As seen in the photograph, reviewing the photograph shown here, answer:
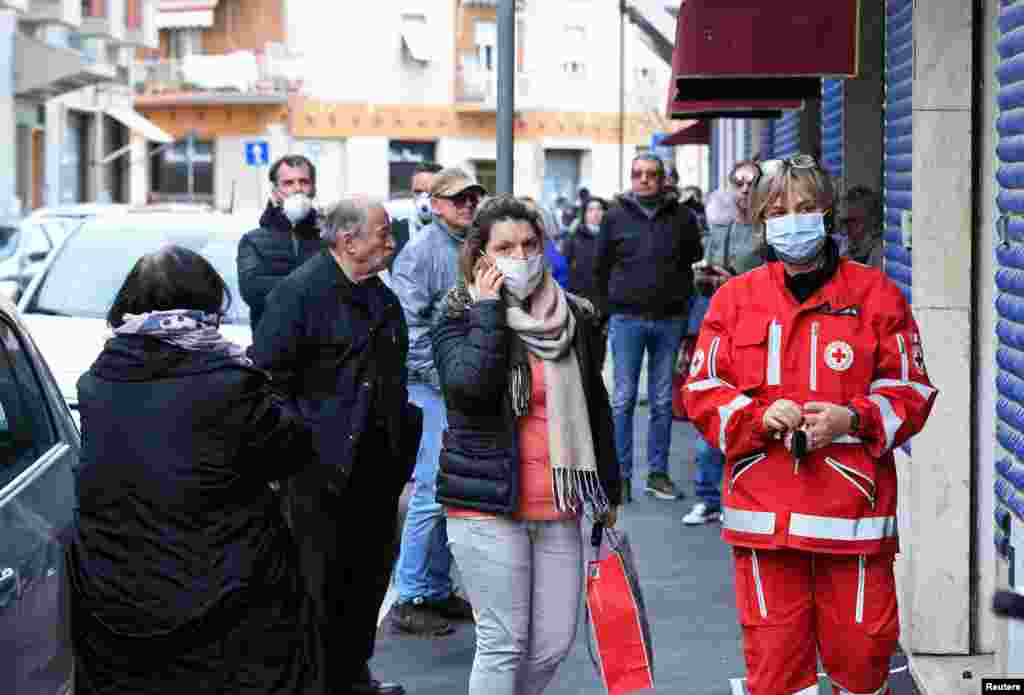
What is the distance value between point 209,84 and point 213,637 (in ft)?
180

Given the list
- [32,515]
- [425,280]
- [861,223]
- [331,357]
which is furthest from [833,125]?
[32,515]

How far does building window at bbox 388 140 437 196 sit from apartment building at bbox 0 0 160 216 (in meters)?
7.58

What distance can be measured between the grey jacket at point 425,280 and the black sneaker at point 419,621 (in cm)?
93

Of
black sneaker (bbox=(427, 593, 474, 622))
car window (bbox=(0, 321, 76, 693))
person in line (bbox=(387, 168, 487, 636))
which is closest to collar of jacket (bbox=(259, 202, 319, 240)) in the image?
person in line (bbox=(387, 168, 487, 636))

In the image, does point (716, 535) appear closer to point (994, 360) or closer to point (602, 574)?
point (994, 360)

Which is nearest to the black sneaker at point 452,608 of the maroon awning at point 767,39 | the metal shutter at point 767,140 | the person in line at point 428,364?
the person in line at point 428,364

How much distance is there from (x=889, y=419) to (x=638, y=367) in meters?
6.27

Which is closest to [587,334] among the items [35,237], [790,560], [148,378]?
[790,560]

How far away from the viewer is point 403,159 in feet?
192

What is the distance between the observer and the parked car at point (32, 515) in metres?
4.68

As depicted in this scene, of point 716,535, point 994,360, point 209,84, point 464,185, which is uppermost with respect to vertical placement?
point 209,84

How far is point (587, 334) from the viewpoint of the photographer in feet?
19.2

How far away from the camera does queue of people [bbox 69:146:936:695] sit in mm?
4707

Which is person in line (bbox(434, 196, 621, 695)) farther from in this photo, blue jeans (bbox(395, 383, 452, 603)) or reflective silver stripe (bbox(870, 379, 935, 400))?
blue jeans (bbox(395, 383, 452, 603))
